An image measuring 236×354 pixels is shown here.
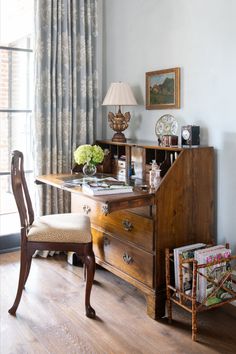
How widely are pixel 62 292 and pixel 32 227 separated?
1.80 feet

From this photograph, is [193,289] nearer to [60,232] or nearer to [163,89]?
[60,232]

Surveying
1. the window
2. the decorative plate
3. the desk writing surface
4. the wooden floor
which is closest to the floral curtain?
the window

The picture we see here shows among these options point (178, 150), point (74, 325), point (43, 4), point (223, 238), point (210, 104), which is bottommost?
point (74, 325)

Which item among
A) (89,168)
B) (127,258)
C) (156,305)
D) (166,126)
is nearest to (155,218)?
(127,258)

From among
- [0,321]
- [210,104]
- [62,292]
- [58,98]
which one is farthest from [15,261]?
[210,104]

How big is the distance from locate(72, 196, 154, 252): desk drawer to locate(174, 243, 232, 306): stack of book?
0.65 feet

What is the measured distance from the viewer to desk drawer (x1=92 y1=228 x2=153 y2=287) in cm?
248

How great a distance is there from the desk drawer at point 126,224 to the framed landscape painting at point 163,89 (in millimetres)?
919

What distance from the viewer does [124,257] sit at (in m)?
2.66

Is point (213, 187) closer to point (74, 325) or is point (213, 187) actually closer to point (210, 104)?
point (210, 104)

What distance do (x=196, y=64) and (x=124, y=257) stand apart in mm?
1402

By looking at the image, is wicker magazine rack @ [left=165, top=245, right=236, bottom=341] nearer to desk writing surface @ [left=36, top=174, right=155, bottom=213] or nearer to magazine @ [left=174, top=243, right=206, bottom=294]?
magazine @ [left=174, top=243, right=206, bottom=294]

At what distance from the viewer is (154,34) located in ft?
10.3

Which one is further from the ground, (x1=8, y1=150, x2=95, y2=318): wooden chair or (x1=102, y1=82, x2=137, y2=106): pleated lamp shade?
(x1=102, y1=82, x2=137, y2=106): pleated lamp shade
